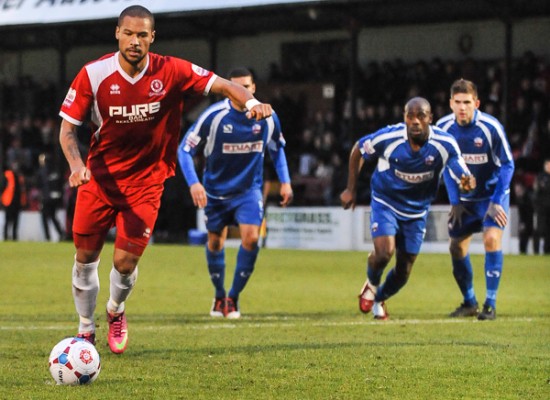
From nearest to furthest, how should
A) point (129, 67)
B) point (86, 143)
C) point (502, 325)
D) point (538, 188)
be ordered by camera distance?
point (129, 67) → point (502, 325) → point (538, 188) → point (86, 143)

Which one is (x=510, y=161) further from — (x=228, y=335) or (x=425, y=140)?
(x=228, y=335)

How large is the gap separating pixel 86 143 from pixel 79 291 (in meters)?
24.5

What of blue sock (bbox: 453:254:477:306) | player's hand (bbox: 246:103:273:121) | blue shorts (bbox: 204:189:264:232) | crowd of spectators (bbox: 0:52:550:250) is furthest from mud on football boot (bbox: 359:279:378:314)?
crowd of spectators (bbox: 0:52:550:250)

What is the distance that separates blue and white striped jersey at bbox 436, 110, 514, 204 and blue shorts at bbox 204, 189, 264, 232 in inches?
70.9

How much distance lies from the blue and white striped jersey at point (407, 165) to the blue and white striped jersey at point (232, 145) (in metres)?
1.18

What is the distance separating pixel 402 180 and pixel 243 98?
370 cm

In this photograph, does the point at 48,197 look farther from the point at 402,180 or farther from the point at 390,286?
the point at 402,180

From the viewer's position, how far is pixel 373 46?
104 feet

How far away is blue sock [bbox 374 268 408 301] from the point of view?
1117cm

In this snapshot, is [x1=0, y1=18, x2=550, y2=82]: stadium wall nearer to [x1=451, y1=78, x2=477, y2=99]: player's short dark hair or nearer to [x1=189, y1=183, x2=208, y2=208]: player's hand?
[x1=451, y1=78, x2=477, y2=99]: player's short dark hair

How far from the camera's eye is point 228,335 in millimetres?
9594

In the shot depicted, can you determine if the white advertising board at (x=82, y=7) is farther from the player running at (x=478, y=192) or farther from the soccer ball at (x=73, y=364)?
the soccer ball at (x=73, y=364)

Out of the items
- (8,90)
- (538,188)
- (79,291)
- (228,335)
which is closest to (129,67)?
(79,291)

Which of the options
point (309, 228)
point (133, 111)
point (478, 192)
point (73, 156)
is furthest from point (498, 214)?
point (309, 228)
